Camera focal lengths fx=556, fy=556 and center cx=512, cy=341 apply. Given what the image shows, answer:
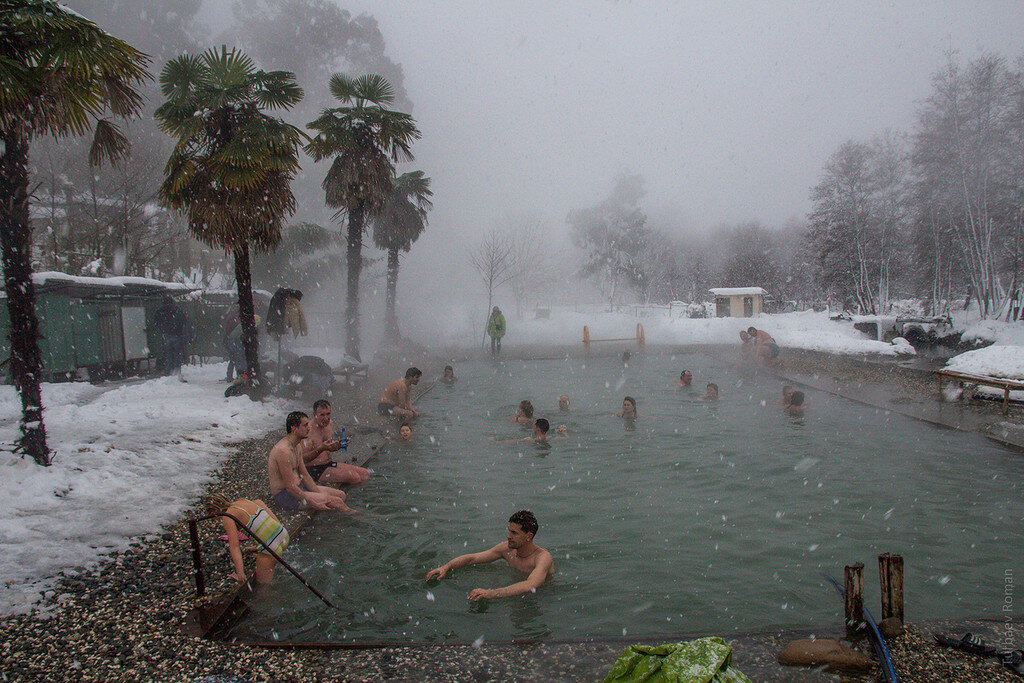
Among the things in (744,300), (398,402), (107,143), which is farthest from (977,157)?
(107,143)

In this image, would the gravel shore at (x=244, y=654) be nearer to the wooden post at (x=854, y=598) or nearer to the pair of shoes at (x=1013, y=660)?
the pair of shoes at (x=1013, y=660)

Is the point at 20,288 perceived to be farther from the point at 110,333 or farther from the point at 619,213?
the point at 619,213

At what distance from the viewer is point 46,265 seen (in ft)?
70.0

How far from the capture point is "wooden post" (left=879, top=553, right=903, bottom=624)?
171 inches

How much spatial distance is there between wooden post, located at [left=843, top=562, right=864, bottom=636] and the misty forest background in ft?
31.6

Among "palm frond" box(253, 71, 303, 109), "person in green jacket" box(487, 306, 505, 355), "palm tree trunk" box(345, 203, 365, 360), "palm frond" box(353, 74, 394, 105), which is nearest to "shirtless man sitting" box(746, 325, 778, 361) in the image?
"person in green jacket" box(487, 306, 505, 355)

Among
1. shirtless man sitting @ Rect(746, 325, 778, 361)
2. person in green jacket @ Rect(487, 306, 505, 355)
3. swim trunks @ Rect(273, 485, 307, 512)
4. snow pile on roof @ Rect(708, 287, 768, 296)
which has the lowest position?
swim trunks @ Rect(273, 485, 307, 512)

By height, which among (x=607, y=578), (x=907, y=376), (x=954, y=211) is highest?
(x=954, y=211)

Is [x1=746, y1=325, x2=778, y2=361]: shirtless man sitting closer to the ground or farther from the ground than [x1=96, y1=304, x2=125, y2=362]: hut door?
closer to the ground

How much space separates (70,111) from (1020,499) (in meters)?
13.1

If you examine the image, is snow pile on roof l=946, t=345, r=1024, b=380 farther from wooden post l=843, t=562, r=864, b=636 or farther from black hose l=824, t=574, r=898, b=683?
black hose l=824, t=574, r=898, b=683

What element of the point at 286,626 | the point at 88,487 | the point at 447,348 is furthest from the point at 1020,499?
the point at 447,348

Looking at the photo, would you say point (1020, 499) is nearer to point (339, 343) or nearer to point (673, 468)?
point (673, 468)

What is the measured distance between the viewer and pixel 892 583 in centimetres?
439
